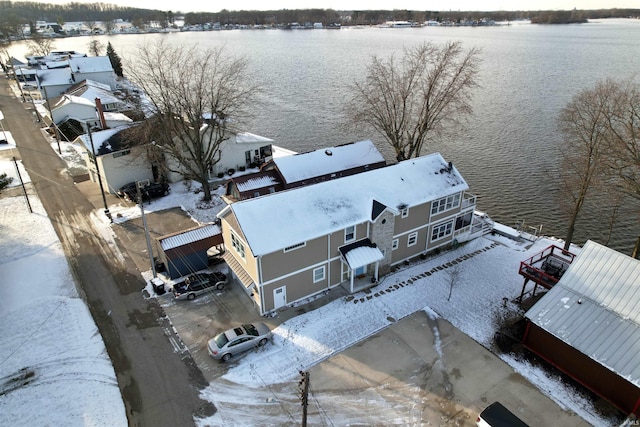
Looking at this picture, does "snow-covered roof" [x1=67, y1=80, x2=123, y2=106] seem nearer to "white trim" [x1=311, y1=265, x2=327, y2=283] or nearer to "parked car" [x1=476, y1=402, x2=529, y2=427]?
"white trim" [x1=311, y1=265, x2=327, y2=283]

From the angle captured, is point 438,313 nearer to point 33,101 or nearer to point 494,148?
point 494,148

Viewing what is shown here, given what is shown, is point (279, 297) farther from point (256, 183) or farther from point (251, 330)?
point (256, 183)

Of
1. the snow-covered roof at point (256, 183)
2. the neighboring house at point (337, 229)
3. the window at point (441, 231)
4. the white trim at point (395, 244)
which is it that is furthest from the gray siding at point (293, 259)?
the snow-covered roof at point (256, 183)

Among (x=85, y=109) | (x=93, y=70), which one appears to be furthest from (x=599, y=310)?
(x=93, y=70)

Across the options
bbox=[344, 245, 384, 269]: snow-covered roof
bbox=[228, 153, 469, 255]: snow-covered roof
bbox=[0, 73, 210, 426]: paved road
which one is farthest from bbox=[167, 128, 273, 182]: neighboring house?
bbox=[344, 245, 384, 269]: snow-covered roof

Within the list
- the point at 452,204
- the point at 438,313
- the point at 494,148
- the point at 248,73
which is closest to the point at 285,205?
the point at 438,313

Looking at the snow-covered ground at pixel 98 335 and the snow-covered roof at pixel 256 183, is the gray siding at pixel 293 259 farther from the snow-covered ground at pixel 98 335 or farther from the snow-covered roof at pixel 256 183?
the snow-covered roof at pixel 256 183
